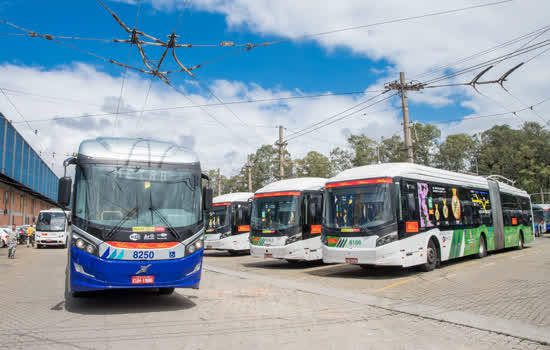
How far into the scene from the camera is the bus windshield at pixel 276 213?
16.0m

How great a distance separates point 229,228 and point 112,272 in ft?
51.1

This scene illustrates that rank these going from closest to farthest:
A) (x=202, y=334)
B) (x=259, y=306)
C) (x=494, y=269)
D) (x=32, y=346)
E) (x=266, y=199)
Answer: (x=32, y=346) < (x=202, y=334) < (x=259, y=306) < (x=494, y=269) < (x=266, y=199)

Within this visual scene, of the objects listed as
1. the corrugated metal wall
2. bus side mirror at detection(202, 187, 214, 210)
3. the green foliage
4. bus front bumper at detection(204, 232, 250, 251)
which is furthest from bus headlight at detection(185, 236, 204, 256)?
the green foliage

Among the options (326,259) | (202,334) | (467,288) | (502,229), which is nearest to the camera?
(202,334)

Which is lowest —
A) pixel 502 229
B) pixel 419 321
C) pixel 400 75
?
pixel 419 321

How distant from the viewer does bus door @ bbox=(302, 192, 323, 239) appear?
15.9 m

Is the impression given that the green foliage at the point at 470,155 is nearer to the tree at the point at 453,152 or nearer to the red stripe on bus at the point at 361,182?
the tree at the point at 453,152

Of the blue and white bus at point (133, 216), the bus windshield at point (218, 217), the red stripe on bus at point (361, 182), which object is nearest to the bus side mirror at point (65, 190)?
the blue and white bus at point (133, 216)

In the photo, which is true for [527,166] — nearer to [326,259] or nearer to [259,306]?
[326,259]

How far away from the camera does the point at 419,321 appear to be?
23.9 feet

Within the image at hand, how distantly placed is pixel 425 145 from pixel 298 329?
57.6m

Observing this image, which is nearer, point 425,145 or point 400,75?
point 400,75

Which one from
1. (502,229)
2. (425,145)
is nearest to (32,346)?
(502,229)

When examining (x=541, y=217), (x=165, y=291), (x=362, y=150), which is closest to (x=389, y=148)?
(x=362, y=150)
